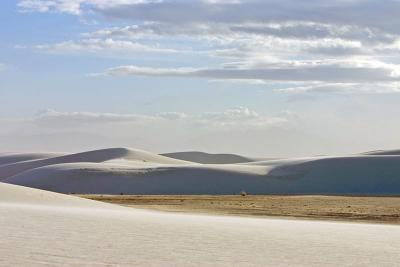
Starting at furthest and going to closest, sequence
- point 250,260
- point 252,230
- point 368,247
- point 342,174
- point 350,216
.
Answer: point 342,174, point 350,216, point 252,230, point 368,247, point 250,260

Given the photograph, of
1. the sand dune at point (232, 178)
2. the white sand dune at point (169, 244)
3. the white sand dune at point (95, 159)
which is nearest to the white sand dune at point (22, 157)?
the white sand dune at point (95, 159)

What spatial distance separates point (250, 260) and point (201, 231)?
521cm

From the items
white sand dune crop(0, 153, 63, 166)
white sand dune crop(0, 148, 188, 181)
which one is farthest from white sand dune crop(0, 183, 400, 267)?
white sand dune crop(0, 153, 63, 166)

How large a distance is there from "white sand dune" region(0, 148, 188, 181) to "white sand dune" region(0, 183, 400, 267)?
122m

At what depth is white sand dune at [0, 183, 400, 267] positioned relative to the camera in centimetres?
1367

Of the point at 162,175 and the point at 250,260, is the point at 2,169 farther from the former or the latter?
the point at 250,260

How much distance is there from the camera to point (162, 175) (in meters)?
93.7

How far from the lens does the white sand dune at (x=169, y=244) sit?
44.9 feet

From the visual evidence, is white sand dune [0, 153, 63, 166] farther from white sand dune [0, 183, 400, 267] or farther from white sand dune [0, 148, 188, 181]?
white sand dune [0, 183, 400, 267]

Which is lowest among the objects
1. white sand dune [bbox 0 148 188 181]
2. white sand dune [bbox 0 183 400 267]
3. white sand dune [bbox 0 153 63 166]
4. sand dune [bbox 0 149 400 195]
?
white sand dune [bbox 0 183 400 267]

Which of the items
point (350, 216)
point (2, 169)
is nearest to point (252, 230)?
point (350, 216)

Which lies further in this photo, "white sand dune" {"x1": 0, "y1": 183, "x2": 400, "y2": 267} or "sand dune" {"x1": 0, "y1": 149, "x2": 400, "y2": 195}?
"sand dune" {"x1": 0, "y1": 149, "x2": 400, "y2": 195}

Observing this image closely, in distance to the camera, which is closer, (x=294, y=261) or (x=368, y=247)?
(x=294, y=261)

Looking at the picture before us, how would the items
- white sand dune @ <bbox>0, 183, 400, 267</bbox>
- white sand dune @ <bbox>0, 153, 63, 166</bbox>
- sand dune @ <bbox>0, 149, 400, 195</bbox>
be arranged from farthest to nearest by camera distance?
white sand dune @ <bbox>0, 153, 63, 166</bbox>
sand dune @ <bbox>0, 149, 400, 195</bbox>
white sand dune @ <bbox>0, 183, 400, 267</bbox>
